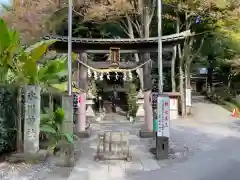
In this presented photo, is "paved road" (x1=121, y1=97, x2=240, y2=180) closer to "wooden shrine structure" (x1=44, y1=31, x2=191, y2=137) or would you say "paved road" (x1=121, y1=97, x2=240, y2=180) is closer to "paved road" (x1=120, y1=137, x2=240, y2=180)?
"paved road" (x1=120, y1=137, x2=240, y2=180)

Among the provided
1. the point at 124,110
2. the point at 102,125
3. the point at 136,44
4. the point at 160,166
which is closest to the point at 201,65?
the point at 124,110

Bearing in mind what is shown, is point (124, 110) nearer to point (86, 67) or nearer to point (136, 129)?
point (136, 129)

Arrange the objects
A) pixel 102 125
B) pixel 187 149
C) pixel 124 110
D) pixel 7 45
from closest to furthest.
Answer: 1. pixel 7 45
2. pixel 187 149
3. pixel 102 125
4. pixel 124 110

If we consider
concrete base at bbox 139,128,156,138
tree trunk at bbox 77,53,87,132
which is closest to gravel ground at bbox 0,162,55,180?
tree trunk at bbox 77,53,87,132

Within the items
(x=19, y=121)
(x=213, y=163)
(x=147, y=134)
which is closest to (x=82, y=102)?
(x=147, y=134)

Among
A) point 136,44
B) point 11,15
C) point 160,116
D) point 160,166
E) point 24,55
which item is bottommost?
point 160,166

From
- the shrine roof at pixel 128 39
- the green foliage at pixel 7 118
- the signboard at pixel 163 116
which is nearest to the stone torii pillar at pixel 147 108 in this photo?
the shrine roof at pixel 128 39

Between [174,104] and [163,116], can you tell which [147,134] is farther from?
[174,104]

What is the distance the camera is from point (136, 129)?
15.3 m

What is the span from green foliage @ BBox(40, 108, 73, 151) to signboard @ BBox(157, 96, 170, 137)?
261cm

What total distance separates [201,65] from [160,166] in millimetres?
20705

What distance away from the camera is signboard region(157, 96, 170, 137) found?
31.3ft

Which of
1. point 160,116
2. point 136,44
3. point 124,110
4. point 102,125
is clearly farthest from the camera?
point 124,110

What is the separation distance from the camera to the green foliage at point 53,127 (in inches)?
365
